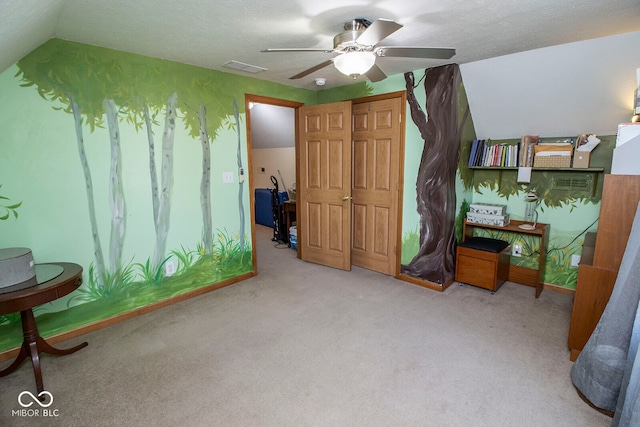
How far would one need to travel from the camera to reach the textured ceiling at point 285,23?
1809 mm

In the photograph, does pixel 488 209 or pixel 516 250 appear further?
pixel 516 250

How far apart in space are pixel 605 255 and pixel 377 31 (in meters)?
1.98

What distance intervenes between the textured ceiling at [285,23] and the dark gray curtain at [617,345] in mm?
1277

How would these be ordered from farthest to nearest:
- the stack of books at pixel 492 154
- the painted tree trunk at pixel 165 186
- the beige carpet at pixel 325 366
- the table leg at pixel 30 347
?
A: the stack of books at pixel 492 154 < the painted tree trunk at pixel 165 186 < the table leg at pixel 30 347 < the beige carpet at pixel 325 366

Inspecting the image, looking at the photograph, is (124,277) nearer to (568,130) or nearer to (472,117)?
(472,117)

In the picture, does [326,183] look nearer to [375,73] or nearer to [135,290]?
[375,73]

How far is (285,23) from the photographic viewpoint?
6.83 ft

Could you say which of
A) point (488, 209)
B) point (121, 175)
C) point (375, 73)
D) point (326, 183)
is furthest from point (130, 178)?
point (488, 209)

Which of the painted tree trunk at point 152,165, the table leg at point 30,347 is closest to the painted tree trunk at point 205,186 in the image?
Result: the painted tree trunk at point 152,165

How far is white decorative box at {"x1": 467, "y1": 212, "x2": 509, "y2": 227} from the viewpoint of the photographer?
3412 mm

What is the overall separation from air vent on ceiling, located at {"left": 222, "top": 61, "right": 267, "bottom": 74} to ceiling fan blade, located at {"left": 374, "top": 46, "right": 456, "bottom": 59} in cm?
154

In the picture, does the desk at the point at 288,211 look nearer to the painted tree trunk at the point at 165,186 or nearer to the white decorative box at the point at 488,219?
the painted tree trunk at the point at 165,186

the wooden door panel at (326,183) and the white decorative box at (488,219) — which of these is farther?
the wooden door panel at (326,183)

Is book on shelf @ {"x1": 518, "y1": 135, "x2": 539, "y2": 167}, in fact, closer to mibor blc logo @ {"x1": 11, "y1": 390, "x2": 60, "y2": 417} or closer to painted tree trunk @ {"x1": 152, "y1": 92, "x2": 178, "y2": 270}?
painted tree trunk @ {"x1": 152, "y1": 92, "x2": 178, "y2": 270}
